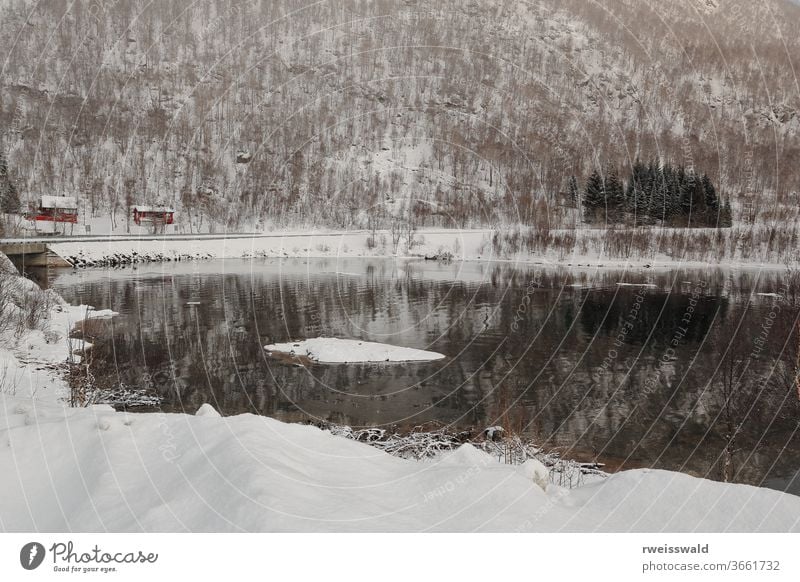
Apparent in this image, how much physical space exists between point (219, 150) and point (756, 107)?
107 metres

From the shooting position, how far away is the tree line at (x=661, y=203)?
60000mm

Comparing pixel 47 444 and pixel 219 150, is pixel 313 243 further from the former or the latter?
pixel 47 444

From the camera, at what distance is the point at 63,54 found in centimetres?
11062

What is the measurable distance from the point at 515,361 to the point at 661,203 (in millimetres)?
48807

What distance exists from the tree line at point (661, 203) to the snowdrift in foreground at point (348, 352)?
46.8 m

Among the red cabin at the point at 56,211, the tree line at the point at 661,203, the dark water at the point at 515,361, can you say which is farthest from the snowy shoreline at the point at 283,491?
the red cabin at the point at 56,211

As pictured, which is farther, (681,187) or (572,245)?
(681,187)

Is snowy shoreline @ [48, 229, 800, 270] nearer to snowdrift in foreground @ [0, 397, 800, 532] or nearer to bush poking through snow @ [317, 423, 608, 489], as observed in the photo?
bush poking through snow @ [317, 423, 608, 489]

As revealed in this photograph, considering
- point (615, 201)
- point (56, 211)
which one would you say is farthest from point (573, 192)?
point (56, 211)

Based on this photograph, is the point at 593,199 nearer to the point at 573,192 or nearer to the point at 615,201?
the point at 615,201

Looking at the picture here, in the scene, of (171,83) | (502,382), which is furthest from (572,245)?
(171,83)

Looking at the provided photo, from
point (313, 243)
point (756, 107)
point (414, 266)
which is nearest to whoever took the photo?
point (414, 266)

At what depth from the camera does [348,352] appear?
65.7 feet

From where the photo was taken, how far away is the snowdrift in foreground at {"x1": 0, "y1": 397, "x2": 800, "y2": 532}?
11.3 ft
